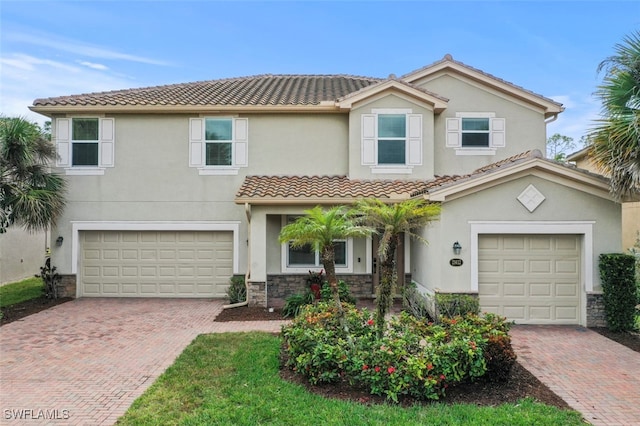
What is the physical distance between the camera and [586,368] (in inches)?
275

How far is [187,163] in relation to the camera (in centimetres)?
1314

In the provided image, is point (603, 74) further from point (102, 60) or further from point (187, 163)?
point (102, 60)

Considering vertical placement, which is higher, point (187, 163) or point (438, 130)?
point (438, 130)

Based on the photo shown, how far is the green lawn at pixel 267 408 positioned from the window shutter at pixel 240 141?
26.5 feet

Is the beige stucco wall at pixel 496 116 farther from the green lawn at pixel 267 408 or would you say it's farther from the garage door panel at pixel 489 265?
the green lawn at pixel 267 408

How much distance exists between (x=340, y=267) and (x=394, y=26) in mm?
→ 10393

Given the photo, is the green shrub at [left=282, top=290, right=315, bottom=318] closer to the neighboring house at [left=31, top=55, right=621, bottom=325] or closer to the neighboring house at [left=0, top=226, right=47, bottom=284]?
the neighboring house at [left=31, top=55, right=621, bottom=325]

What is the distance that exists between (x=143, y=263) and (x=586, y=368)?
13074 millimetres

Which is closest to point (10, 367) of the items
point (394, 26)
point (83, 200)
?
point (83, 200)

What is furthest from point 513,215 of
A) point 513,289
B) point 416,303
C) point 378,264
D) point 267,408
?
point 267,408

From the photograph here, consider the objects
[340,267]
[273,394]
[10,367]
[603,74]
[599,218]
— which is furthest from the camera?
[340,267]

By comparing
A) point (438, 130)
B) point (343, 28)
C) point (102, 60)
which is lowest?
point (438, 130)

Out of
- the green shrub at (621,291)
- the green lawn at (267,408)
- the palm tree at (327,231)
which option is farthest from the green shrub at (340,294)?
the green shrub at (621,291)

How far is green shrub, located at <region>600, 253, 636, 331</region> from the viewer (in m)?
9.20
